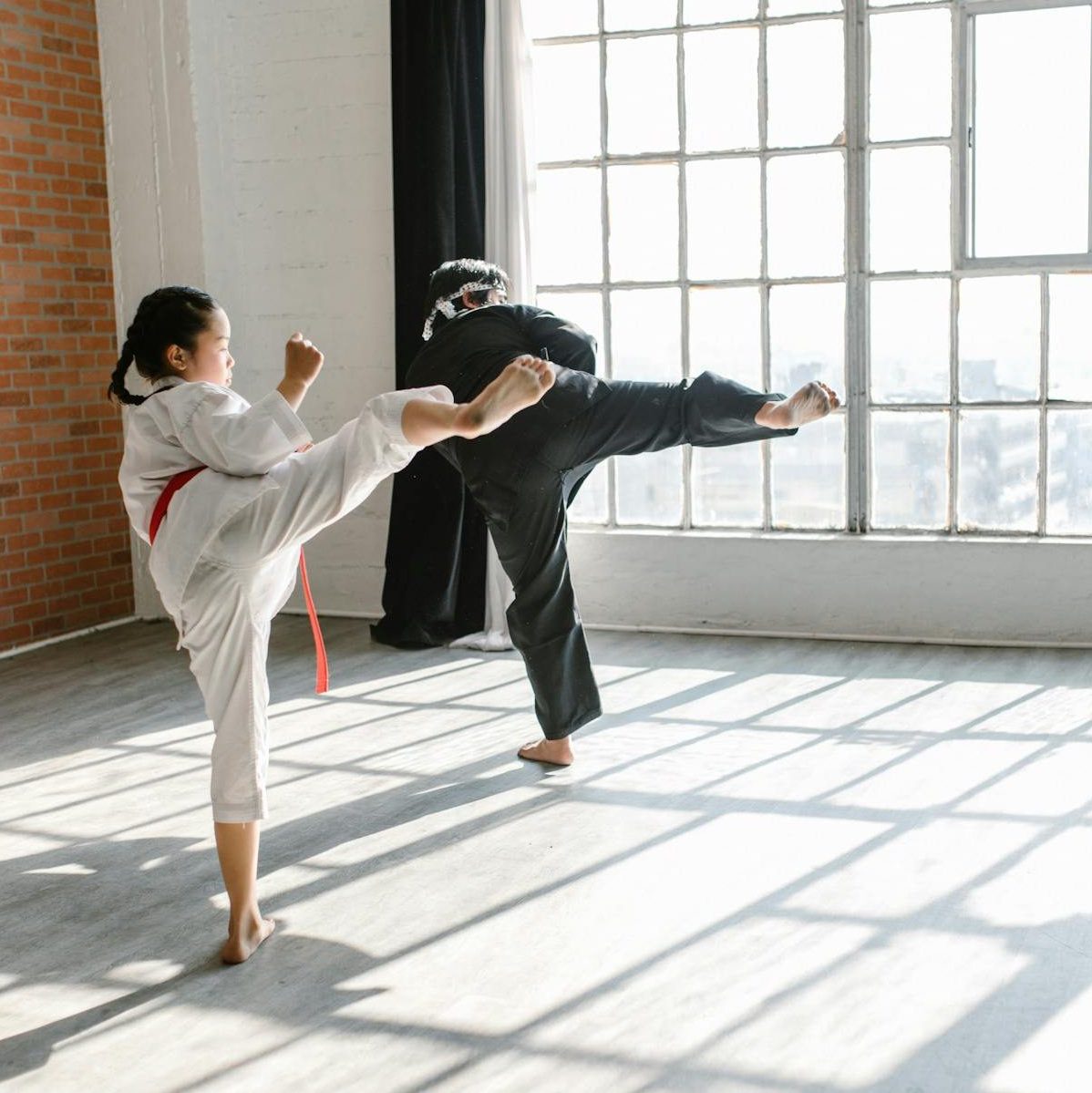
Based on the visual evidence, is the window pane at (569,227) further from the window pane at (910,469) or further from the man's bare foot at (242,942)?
the man's bare foot at (242,942)

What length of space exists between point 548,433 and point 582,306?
2141mm

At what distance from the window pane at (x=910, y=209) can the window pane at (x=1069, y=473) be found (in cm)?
72

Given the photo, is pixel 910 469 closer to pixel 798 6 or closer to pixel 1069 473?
pixel 1069 473

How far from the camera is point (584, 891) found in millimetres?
2963

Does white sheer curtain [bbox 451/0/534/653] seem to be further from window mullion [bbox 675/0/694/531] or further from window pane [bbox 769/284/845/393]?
window pane [bbox 769/284/845/393]

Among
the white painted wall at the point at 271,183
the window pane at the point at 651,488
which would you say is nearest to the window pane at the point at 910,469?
the window pane at the point at 651,488

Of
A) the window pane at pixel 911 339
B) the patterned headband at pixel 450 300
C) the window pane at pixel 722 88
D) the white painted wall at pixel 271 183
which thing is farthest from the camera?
the white painted wall at pixel 271 183

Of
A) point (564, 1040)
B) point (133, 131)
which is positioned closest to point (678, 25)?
point (133, 131)

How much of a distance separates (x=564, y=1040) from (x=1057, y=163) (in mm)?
3889

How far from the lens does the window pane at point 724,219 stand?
5.36m

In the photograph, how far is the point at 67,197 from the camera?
5793mm

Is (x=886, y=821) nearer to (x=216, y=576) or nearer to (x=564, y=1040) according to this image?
(x=564, y=1040)

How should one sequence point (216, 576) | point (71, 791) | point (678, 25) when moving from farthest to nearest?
1. point (678, 25)
2. point (71, 791)
3. point (216, 576)

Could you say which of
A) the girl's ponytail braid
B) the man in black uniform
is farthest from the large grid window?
the girl's ponytail braid
